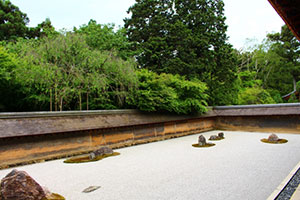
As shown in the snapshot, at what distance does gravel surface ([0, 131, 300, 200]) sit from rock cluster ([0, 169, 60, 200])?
563 millimetres

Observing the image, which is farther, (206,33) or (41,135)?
(206,33)

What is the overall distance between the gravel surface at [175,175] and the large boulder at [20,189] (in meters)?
0.57

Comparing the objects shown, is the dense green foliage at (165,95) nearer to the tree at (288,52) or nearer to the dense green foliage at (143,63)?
the dense green foliage at (143,63)

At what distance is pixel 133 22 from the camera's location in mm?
20562

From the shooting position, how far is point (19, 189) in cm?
344

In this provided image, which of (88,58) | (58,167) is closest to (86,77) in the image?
(88,58)

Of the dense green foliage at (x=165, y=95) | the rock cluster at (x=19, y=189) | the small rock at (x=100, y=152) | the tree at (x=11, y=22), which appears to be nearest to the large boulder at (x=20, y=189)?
the rock cluster at (x=19, y=189)

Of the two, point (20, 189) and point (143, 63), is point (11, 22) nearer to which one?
point (143, 63)

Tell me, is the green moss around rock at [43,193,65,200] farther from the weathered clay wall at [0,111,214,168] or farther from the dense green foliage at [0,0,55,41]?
the dense green foliage at [0,0,55,41]

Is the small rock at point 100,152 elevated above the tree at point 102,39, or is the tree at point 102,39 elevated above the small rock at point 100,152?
the tree at point 102,39

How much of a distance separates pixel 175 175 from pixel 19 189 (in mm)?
3053

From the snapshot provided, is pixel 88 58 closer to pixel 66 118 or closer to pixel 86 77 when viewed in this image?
pixel 86 77

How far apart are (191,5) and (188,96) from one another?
1046cm

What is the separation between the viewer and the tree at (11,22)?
18469mm
